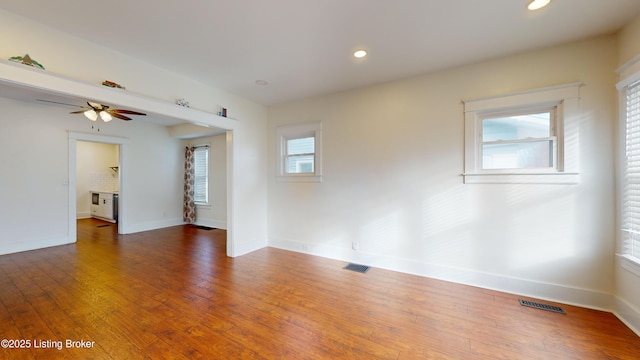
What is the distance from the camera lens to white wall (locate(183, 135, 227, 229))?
654cm

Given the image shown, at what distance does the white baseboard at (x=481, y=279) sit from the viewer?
249 cm

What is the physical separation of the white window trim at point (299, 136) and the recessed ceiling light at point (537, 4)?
2839mm

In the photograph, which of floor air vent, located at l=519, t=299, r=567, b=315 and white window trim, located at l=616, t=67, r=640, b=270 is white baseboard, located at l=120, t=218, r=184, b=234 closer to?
floor air vent, located at l=519, t=299, r=567, b=315

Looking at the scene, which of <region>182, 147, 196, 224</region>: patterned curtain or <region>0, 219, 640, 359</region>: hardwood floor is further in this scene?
<region>182, 147, 196, 224</region>: patterned curtain

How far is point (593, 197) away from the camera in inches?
97.7

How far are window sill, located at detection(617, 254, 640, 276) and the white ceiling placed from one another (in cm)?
221

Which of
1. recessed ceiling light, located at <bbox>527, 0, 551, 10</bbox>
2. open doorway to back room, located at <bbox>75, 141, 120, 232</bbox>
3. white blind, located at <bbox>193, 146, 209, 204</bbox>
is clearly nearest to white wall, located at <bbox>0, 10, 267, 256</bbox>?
white blind, located at <bbox>193, 146, 209, 204</bbox>

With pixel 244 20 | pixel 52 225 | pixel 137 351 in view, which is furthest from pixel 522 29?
pixel 52 225

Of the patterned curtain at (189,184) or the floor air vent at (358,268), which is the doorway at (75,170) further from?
the floor air vent at (358,268)

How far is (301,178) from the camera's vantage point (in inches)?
172

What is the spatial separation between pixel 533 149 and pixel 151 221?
8.14m

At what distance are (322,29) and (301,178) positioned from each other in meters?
2.55

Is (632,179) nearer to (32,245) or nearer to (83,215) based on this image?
(32,245)

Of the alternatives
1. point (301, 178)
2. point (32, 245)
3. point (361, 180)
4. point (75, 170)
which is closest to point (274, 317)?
point (361, 180)
